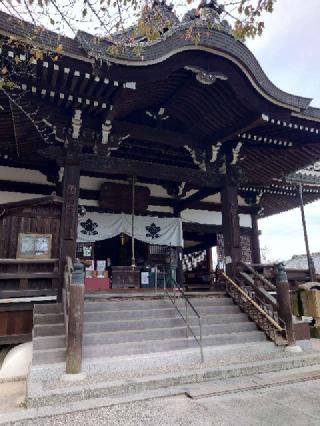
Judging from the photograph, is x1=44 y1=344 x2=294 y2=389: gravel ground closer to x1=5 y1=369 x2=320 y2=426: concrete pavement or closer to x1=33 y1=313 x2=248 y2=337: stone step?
x1=5 y1=369 x2=320 y2=426: concrete pavement

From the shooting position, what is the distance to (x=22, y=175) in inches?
397

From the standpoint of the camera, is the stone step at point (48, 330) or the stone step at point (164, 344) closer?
the stone step at point (164, 344)

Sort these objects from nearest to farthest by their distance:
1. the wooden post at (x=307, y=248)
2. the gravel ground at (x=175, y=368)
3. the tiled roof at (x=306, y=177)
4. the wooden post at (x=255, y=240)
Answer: the gravel ground at (x=175, y=368) → the wooden post at (x=307, y=248) → the tiled roof at (x=306, y=177) → the wooden post at (x=255, y=240)

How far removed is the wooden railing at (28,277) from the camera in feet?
22.2

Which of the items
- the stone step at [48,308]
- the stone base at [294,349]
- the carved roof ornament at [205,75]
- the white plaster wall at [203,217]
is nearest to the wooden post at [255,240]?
the white plaster wall at [203,217]

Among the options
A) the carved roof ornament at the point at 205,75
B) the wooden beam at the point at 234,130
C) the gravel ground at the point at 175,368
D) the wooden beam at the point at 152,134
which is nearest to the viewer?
the gravel ground at the point at 175,368

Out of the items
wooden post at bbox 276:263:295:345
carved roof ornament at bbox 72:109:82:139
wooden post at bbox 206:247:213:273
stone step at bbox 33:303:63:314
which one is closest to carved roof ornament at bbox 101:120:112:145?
carved roof ornament at bbox 72:109:82:139

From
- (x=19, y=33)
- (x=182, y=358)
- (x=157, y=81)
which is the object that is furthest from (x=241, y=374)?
(x=19, y=33)

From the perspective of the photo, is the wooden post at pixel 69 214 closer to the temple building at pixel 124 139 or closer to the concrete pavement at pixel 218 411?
the temple building at pixel 124 139

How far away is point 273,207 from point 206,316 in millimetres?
8960

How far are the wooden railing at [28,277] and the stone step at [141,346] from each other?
162 centimetres

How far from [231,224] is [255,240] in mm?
4707

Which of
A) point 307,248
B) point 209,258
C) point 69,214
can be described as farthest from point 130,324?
point 209,258

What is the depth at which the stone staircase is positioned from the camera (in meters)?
5.56
